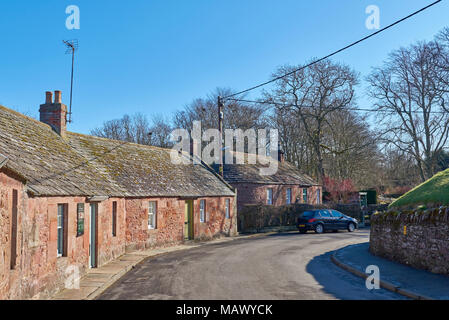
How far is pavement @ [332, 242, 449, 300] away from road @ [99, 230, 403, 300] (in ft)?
1.04

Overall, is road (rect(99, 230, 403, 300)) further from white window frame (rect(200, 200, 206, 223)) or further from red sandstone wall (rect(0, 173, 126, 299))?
white window frame (rect(200, 200, 206, 223))

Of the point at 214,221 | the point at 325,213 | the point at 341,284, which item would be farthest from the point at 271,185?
the point at 341,284

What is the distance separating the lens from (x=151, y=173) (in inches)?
897

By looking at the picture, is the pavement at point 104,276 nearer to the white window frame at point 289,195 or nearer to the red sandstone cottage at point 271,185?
the red sandstone cottage at point 271,185

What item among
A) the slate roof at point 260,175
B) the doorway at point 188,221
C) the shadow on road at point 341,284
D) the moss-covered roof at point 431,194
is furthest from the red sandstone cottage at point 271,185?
the shadow on road at point 341,284

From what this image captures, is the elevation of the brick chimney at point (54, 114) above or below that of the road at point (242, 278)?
above

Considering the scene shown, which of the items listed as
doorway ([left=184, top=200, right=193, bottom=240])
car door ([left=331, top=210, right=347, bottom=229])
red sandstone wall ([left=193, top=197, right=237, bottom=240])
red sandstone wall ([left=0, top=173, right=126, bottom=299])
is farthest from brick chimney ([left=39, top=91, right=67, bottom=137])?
car door ([left=331, top=210, right=347, bottom=229])

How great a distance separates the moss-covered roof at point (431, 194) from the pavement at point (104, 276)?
1050 cm

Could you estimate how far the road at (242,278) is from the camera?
10.1m

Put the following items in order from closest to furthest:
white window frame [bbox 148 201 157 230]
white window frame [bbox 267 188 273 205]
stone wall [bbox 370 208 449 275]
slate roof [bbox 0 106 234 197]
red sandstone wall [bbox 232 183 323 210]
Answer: slate roof [bbox 0 106 234 197]
stone wall [bbox 370 208 449 275]
white window frame [bbox 148 201 157 230]
red sandstone wall [bbox 232 183 323 210]
white window frame [bbox 267 188 273 205]

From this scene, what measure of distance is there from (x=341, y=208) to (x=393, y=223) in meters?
24.2

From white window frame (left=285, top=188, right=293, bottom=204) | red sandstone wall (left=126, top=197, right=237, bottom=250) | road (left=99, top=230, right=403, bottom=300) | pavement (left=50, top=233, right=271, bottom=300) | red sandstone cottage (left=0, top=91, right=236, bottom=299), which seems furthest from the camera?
white window frame (left=285, top=188, right=293, bottom=204)

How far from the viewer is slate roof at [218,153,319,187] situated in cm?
3644

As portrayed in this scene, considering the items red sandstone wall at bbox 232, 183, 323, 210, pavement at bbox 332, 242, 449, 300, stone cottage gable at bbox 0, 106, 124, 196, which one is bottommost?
pavement at bbox 332, 242, 449, 300
